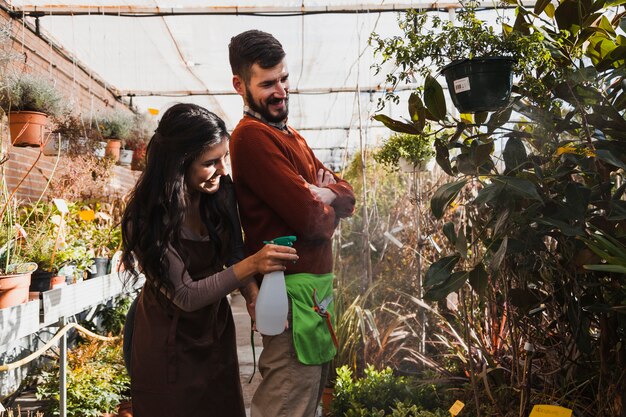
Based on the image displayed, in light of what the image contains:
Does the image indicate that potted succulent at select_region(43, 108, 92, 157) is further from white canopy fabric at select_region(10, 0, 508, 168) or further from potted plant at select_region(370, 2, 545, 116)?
potted plant at select_region(370, 2, 545, 116)

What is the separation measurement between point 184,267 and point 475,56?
95cm

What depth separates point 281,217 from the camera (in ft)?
4.91

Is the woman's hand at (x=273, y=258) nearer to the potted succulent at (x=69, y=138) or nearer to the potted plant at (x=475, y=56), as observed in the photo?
the potted plant at (x=475, y=56)

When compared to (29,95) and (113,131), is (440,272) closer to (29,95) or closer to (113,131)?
(29,95)

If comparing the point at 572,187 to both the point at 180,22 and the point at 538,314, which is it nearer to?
the point at 538,314

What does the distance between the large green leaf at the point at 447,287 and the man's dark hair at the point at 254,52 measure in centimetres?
74

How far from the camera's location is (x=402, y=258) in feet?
14.2

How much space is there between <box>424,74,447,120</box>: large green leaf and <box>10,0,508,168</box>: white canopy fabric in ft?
6.16

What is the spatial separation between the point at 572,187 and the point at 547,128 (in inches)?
8.9

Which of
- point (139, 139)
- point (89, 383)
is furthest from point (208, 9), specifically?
point (89, 383)

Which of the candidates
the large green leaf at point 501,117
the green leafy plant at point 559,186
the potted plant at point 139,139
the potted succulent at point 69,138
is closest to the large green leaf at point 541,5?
the green leafy plant at point 559,186

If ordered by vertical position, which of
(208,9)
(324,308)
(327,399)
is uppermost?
(208,9)

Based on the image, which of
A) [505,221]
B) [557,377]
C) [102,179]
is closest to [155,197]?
[505,221]

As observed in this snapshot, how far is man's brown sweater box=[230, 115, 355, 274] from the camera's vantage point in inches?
56.5
